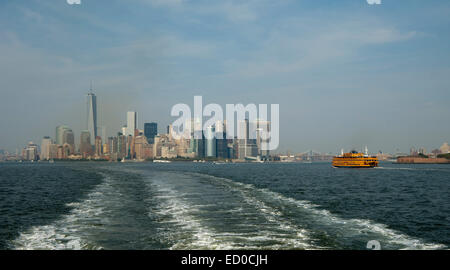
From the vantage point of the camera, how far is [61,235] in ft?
70.2

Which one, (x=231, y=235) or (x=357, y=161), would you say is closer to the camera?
(x=231, y=235)

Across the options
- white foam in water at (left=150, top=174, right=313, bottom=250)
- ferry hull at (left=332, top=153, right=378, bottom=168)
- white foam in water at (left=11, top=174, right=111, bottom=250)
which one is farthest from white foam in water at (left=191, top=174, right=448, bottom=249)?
ferry hull at (left=332, top=153, right=378, bottom=168)

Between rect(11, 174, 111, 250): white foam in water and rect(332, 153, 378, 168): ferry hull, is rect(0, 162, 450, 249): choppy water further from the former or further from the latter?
rect(332, 153, 378, 168): ferry hull

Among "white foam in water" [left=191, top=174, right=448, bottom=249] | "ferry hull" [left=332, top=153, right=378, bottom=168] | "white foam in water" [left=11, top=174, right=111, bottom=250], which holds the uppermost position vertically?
"white foam in water" [left=11, top=174, right=111, bottom=250]

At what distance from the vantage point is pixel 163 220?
2578 centimetres

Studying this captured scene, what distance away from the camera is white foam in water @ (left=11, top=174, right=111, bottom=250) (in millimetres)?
18859

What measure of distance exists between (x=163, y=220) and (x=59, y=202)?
58.2ft

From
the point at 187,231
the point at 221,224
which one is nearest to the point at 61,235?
the point at 187,231

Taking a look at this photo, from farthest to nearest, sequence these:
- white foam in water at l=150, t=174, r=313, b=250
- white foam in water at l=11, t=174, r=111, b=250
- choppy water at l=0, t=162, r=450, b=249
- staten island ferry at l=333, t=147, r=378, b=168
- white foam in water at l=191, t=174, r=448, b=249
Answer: staten island ferry at l=333, t=147, r=378, b=168, white foam in water at l=191, t=174, r=448, b=249, choppy water at l=0, t=162, r=450, b=249, white foam in water at l=11, t=174, r=111, b=250, white foam in water at l=150, t=174, r=313, b=250

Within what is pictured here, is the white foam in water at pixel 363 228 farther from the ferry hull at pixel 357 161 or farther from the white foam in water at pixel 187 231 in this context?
the ferry hull at pixel 357 161

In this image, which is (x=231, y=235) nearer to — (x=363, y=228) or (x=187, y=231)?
(x=187, y=231)
